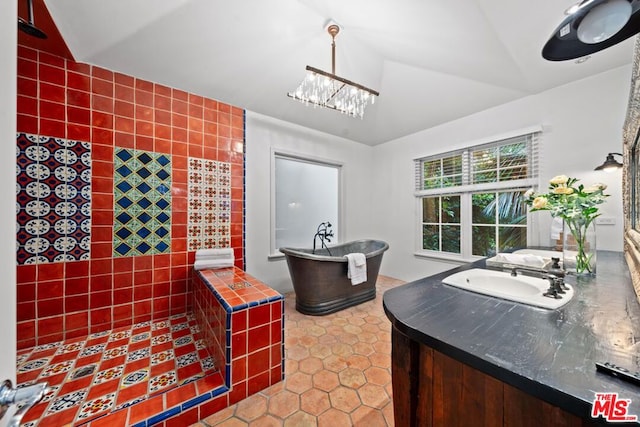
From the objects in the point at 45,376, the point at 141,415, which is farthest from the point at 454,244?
the point at 45,376

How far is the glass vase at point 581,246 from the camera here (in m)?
1.33

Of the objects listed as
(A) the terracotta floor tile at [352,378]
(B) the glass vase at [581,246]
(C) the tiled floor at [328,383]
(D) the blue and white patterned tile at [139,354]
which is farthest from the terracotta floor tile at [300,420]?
(B) the glass vase at [581,246]

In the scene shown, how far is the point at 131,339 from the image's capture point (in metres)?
2.07

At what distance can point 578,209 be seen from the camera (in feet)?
4.24

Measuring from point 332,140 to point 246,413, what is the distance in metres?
3.51

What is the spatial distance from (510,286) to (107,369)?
8.75ft

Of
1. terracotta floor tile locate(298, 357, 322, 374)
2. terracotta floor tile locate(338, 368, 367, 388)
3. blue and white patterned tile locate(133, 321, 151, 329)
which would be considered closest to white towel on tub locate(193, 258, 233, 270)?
blue and white patterned tile locate(133, 321, 151, 329)

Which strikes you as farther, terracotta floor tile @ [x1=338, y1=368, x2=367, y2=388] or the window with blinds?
the window with blinds

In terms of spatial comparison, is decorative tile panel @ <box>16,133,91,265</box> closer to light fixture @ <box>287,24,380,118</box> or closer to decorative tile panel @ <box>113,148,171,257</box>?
decorative tile panel @ <box>113,148,171,257</box>

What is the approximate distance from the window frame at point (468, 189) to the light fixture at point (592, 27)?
2251mm

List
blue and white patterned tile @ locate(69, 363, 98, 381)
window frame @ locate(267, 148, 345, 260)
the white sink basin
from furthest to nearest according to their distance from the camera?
window frame @ locate(267, 148, 345, 260)
blue and white patterned tile @ locate(69, 363, 98, 381)
the white sink basin
